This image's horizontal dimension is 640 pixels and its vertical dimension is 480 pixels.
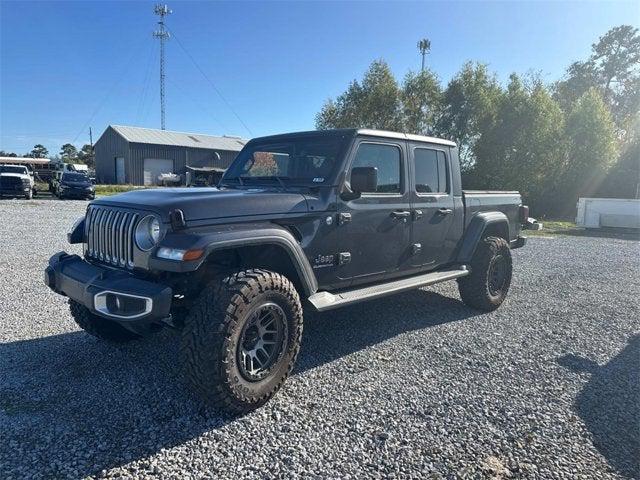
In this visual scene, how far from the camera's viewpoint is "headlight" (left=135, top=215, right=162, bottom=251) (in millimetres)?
3096

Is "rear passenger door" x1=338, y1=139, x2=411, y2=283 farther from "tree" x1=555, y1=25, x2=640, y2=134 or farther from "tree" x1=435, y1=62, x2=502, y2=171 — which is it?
"tree" x1=555, y1=25, x2=640, y2=134

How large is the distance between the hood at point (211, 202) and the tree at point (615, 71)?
145ft

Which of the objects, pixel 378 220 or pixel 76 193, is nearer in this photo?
pixel 378 220

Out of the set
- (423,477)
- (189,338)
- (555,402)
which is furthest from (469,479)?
(189,338)

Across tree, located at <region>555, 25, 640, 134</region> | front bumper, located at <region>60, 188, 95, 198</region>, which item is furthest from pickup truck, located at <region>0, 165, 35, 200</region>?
tree, located at <region>555, 25, 640, 134</region>

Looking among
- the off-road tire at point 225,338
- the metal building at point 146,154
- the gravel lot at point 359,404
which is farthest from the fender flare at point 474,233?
the metal building at point 146,154

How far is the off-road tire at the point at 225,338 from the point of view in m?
2.87

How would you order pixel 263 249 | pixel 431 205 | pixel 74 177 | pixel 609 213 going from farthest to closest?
pixel 74 177 < pixel 609 213 < pixel 431 205 < pixel 263 249

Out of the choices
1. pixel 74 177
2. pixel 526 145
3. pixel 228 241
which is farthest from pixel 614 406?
pixel 74 177

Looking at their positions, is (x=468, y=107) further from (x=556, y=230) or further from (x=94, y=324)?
(x=94, y=324)

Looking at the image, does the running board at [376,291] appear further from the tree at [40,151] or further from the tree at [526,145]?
the tree at [40,151]

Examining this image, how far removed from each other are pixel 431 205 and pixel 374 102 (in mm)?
22834

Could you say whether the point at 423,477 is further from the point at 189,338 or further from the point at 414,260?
the point at 414,260

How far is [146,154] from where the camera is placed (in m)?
38.1
